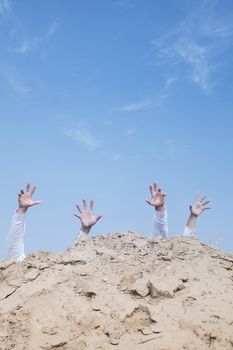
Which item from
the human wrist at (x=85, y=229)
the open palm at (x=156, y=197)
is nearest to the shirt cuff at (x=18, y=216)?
the human wrist at (x=85, y=229)

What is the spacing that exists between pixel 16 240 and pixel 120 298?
2827 mm

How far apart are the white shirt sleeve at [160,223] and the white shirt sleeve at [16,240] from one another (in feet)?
7.41

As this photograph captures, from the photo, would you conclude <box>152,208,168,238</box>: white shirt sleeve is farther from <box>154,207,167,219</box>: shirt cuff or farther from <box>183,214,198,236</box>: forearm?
<box>183,214,198,236</box>: forearm

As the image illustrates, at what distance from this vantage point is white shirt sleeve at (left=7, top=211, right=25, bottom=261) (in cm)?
693

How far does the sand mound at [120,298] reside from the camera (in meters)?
4.27

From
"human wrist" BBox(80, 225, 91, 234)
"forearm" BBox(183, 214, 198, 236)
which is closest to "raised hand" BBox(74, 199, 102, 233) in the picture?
"human wrist" BBox(80, 225, 91, 234)

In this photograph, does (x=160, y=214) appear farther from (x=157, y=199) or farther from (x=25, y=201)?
(x=25, y=201)

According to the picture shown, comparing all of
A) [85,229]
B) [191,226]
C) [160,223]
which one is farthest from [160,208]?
[85,229]

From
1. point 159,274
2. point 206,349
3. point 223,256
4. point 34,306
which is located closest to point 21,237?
point 34,306

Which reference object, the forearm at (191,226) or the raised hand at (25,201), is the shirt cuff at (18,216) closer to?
the raised hand at (25,201)

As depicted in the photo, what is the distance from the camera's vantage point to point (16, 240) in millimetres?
6961

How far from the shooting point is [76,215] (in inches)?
306

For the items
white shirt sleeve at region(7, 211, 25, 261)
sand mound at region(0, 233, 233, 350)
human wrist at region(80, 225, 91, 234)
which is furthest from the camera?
human wrist at region(80, 225, 91, 234)

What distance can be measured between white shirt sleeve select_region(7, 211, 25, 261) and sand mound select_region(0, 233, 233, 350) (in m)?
1.16
